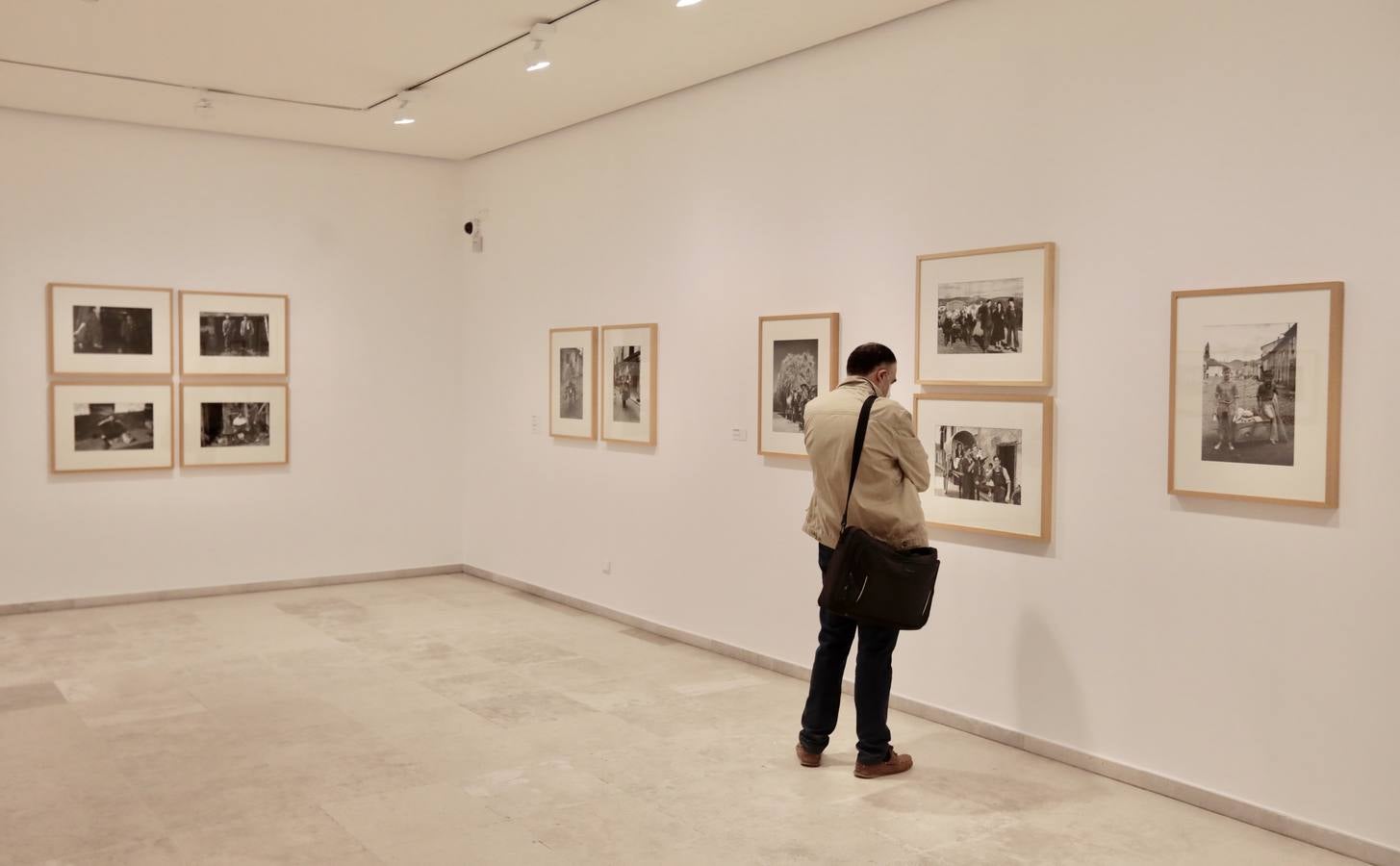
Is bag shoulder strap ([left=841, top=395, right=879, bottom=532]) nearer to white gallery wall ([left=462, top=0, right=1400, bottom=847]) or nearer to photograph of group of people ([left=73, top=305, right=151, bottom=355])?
white gallery wall ([left=462, top=0, right=1400, bottom=847])

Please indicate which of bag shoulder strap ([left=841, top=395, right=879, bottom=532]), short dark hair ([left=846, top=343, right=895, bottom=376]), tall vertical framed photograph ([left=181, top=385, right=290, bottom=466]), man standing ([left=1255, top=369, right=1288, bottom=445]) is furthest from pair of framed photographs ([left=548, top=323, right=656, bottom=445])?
man standing ([left=1255, top=369, right=1288, bottom=445])

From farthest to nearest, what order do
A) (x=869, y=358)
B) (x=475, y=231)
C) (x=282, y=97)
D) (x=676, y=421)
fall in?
(x=475, y=231), (x=282, y=97), (x=676, y=421), (x=869, y=358)

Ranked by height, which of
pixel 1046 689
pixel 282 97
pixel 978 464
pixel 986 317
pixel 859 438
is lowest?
pixel 1046 689

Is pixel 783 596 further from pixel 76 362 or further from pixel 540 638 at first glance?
pixel 76 362

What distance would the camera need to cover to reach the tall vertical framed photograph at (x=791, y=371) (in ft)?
22.6

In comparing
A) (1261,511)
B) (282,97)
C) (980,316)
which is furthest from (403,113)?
(1261,511)

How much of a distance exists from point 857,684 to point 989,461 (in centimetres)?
134

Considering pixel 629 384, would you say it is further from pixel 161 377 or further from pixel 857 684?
pixel 161 377

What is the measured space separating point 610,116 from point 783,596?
3919mm

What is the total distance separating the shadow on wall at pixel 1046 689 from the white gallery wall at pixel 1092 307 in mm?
15

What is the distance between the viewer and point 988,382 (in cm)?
588

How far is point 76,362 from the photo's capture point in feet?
30.2

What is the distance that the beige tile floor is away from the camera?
4543 mm

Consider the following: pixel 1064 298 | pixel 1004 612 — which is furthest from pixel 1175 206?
pixel 1004 612
